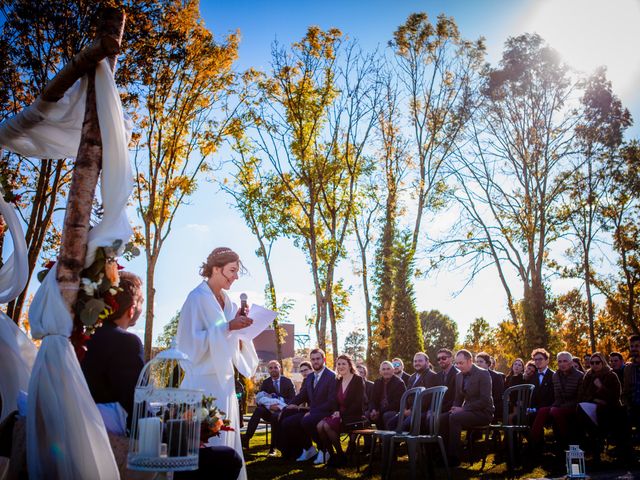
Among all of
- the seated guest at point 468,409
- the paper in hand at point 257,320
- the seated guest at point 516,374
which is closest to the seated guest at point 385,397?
the seated guest at point 468,409

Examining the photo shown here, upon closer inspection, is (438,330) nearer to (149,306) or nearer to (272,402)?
(149,306)

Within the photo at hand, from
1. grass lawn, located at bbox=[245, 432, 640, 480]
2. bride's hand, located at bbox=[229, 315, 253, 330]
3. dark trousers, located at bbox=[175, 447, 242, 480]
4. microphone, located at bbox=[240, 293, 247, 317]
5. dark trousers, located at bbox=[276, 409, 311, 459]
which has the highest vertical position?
microphone, located at bbox=[240, 293, 247, 317]

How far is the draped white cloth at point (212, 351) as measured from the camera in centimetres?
418

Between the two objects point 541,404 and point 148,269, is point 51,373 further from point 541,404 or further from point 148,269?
point 148,269

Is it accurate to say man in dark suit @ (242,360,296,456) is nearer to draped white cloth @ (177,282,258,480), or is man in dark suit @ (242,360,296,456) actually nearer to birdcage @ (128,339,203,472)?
draped white cloth @ (177,282,258,480)

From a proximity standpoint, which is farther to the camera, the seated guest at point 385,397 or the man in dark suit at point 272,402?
the man in dark suit at point 272,402

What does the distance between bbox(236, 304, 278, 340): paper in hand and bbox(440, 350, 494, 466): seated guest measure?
14.4 feet

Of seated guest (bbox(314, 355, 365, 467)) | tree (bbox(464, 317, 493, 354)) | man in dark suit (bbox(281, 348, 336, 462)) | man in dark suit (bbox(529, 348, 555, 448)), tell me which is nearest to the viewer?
seated guest (bbox(314, 355, 365, 467))

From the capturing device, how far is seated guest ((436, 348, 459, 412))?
8.84 meters

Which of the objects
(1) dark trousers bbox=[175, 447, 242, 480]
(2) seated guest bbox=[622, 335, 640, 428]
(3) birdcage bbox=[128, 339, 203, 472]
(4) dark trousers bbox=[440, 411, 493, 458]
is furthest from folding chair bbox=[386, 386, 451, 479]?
(3) birdcage bbox=[128, 339, 203, 472]

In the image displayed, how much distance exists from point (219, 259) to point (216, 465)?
6.14 feet

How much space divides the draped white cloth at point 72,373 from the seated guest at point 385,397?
6809mm

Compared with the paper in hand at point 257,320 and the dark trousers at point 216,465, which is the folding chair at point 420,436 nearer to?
the paper in hand at point 257,320

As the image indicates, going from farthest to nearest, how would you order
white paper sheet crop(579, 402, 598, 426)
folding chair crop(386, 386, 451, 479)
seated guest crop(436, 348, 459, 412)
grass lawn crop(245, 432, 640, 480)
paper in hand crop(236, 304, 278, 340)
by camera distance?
seated guest crop(436, 348, 459, 412), white paper sheet crop(579, 402, 598, 426), grass lawn crop(245, 432, 640, 480), folding chair crop(386, 386, 451, 479), paper in hand crop(236, 304, 278, 340)
